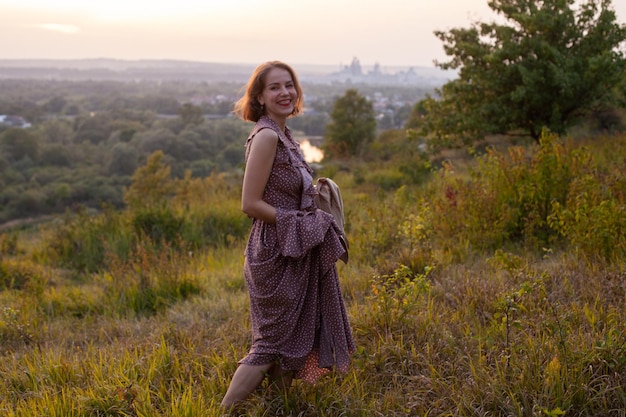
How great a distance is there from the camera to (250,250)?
2.88 m

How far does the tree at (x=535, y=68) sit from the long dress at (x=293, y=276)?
7.98m

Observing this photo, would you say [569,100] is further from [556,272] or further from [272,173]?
[272,173]

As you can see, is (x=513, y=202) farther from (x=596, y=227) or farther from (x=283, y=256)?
(x=283, y=256)

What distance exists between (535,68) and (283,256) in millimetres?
8922

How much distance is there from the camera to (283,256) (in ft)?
9.06

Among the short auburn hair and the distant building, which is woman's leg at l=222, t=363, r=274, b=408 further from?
the distant building

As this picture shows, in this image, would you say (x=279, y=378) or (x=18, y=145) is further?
(x=18, y=145)

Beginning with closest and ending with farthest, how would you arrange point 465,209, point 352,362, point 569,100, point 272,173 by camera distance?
point 272,173
point 352,362
point 465,209
point 569,100

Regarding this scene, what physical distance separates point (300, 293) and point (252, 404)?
0.65m

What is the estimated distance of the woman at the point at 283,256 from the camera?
8.82 ft

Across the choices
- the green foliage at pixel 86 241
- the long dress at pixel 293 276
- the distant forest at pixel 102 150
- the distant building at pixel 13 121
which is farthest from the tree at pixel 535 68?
the distant building at pixel 13 121

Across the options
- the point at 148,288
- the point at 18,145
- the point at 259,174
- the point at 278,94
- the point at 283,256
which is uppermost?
the point at 278,94

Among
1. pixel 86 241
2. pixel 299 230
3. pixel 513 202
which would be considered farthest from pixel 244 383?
pixel 86 241

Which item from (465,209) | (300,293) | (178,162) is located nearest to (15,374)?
(300,293)
